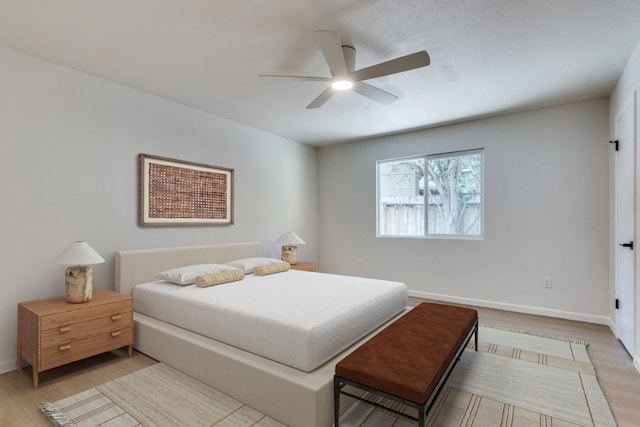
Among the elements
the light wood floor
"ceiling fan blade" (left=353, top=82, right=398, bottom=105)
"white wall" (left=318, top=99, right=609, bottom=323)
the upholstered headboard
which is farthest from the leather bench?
the upholstered headboard

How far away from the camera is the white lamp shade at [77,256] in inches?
95.1

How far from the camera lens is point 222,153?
4.23 m

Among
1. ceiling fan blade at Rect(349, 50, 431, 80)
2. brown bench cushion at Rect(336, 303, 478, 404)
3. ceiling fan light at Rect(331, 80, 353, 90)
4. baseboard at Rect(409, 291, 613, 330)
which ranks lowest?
baseboard at Rect(409, 291, 613, 330)

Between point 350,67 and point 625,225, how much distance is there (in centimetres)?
299

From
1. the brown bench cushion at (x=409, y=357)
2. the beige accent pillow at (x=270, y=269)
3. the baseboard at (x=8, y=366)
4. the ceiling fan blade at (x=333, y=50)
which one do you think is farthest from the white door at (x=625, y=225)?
the baseboard at (x=8, y=366)

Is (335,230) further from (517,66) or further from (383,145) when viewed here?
(517,66)

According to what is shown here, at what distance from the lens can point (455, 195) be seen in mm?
4625

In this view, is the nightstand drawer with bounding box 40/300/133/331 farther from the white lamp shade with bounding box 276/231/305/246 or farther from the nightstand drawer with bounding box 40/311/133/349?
the white lamp shade with bounding box 276/231/305/246

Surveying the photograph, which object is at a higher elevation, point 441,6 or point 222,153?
point 441,6

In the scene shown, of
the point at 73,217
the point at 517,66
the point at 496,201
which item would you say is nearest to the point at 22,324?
the point at 73,217

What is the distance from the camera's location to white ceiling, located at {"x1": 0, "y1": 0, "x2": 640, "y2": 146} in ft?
6.71

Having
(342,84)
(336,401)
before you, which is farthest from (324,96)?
(336,401)

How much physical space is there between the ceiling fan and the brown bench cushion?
1854mm

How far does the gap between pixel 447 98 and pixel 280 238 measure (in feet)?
9.70
